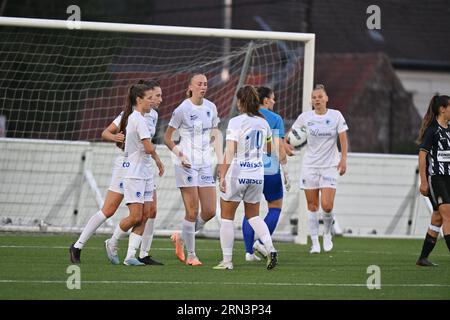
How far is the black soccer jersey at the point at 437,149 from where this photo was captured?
12.3m

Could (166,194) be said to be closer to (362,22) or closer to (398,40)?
(362,22)

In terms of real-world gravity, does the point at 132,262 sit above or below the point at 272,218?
below

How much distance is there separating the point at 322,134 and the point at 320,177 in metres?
0.60

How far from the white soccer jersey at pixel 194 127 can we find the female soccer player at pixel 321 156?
2529 millimetres

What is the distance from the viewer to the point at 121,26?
51.8ft

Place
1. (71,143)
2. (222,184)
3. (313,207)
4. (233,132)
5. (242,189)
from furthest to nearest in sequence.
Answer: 1. (71,143)
2. (313,207)
3. (242,189)
4. (233,132)
5. (222,184)

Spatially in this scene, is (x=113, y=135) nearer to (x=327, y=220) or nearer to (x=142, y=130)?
(x=142, y=130)

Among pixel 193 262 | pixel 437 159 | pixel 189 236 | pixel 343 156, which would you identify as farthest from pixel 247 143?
pixel 343 156

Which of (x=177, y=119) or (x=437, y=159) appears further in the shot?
(x=177, y=119)

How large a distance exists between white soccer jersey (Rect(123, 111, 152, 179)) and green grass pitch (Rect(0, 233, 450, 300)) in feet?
3.48

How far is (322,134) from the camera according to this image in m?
14.7

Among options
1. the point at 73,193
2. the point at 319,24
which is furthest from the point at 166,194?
the point at 319,24

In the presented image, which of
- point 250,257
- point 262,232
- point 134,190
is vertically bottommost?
point 250,257

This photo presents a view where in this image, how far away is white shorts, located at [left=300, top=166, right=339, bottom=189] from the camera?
14711 millimetres
